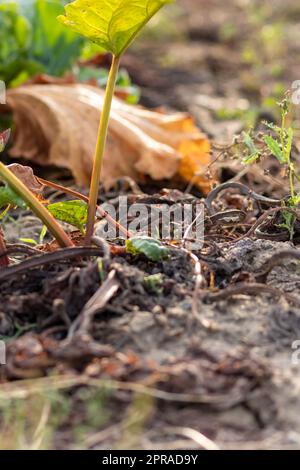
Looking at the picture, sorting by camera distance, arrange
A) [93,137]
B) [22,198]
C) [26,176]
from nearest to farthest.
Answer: [22,198], [26,176], [93,137]

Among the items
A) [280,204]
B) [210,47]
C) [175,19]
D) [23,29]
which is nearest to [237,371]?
[280,204]

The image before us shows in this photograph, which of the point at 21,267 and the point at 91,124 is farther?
the point at 91,124

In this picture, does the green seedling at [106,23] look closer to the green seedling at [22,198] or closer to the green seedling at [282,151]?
the green seedling at [22,198]

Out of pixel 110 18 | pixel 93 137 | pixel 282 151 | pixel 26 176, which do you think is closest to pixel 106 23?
pixel 110 18

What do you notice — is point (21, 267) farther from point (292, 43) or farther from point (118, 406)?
point (292, 43)

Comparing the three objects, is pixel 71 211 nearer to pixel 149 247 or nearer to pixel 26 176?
pixel 26 176
